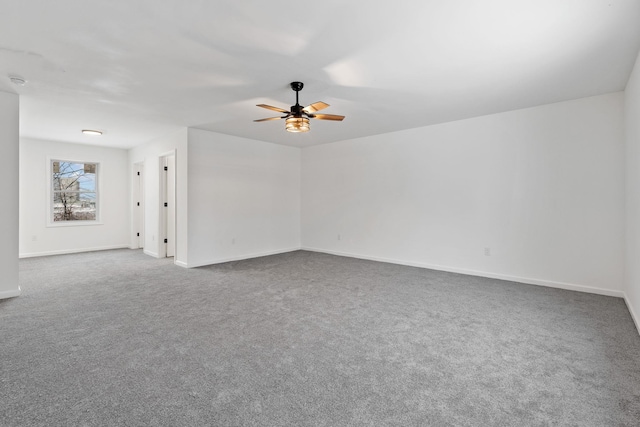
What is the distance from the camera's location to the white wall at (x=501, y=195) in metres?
3.83

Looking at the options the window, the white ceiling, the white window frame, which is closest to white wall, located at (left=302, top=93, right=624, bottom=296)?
the white ceiling

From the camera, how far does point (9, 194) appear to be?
363 cm

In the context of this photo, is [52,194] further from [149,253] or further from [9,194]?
[9,194]

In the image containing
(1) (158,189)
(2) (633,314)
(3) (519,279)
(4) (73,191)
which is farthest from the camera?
(4) (73,191)

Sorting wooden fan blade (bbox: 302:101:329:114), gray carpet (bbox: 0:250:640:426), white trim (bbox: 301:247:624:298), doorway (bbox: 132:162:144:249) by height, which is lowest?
gray carpet (bbox: 0:250:640:426)

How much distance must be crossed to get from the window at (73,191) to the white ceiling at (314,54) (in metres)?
2.79

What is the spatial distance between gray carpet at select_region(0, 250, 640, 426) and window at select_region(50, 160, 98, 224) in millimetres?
3198

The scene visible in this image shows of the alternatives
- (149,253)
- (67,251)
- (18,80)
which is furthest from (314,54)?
(67,251)

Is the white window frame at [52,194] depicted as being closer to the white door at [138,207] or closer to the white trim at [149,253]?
the white door at [138,207]

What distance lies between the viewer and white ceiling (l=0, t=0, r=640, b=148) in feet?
6.87

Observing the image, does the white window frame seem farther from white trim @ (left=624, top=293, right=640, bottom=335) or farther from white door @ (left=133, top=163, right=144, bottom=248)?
white trim @ (left=624, top=293, right=640, bottom=335)

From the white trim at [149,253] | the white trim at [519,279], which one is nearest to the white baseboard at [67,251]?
the white trim at [149,253]

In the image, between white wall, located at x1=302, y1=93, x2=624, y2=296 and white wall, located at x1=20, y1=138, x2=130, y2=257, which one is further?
white wall, located at x1=20, y1=138, x2=130, y2=257

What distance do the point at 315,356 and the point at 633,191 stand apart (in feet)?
11.5
